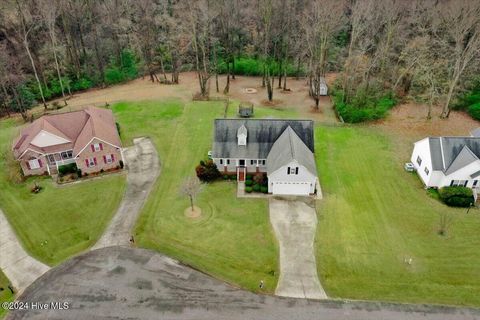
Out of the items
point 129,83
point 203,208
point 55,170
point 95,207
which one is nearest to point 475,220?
point 203,208

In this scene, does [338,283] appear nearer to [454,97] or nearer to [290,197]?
[290,197]

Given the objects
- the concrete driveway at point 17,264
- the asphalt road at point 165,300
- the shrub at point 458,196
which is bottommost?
the asphalt road at point 165,300

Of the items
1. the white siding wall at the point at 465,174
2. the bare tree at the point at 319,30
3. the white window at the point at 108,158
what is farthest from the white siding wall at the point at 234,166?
the bare tree at the point at 319,30

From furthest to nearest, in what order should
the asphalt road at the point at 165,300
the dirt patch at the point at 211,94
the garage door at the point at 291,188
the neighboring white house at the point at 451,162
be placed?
the dirt patch at the point at 211,94
the garage door at the point at 291,188
the neighboring white house at the point at 451,162
the asphalt road at the point at 165,300

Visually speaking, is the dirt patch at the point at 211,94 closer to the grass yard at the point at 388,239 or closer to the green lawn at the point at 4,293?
the grass yard at the point at 388,239

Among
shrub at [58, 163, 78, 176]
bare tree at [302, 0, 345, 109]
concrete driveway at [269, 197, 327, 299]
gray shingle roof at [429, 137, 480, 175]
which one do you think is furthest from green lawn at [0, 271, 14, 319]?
bare tree at [302, 0, 345, 109]
